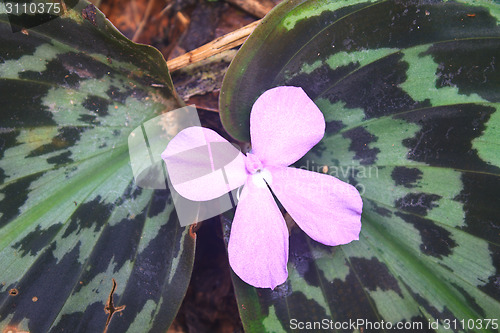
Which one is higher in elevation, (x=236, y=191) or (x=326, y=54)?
(x=326, y=54)

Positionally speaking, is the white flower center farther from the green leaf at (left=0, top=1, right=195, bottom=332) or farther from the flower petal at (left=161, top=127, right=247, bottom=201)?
the green leaf at (left=0, top=1, right=195, bottom=332)

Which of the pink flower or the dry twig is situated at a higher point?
the dry twig

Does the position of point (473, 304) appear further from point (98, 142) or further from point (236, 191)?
point (98, 142)

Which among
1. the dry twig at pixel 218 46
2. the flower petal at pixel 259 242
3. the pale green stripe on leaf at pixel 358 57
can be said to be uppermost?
the dry twig at pixel 218 46

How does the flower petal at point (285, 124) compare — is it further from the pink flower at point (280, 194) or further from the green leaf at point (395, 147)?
the green leaf at point (395, 147)

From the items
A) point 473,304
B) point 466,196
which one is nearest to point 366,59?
point 466,196

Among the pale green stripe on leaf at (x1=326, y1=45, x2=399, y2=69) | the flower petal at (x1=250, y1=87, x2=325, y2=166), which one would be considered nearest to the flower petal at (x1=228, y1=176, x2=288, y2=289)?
the flower petal at (x1=250, y1=87, x2=325, y2=166)

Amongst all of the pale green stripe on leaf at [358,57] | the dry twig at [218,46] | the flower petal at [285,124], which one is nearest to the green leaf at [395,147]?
the pale green stripe on leaf at [358,57]

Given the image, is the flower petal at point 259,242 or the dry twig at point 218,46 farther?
the dry twig at point 218,46
